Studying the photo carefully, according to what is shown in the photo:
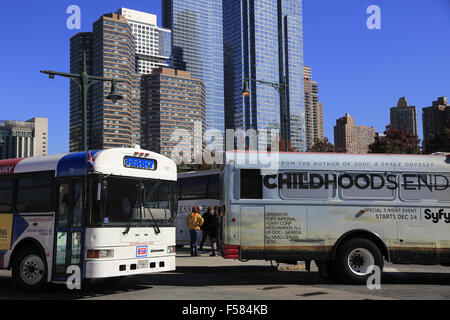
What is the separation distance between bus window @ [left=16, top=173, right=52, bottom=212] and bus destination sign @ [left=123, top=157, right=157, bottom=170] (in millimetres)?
1822

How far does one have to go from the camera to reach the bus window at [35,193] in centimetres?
1056

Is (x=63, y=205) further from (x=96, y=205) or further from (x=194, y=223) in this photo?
(x=194, y=223)

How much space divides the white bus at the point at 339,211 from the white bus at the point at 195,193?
10.6 metres

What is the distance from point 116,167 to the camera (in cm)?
1007

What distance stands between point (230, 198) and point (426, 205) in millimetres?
4875

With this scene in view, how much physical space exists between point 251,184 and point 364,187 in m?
2.83

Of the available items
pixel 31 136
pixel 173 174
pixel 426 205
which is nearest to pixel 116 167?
pixel 173 174

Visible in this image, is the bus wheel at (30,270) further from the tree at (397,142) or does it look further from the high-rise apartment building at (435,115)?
the high-rise apartment building at (435,115)

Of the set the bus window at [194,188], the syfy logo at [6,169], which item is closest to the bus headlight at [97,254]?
the syfy logo at [6,169]

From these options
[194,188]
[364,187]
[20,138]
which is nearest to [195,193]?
[194,188]

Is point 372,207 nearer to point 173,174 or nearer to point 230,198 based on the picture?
point 230,198

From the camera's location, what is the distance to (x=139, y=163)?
10.6 m

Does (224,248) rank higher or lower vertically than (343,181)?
lower

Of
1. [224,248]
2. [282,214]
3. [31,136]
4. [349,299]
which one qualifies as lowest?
[349,299]
